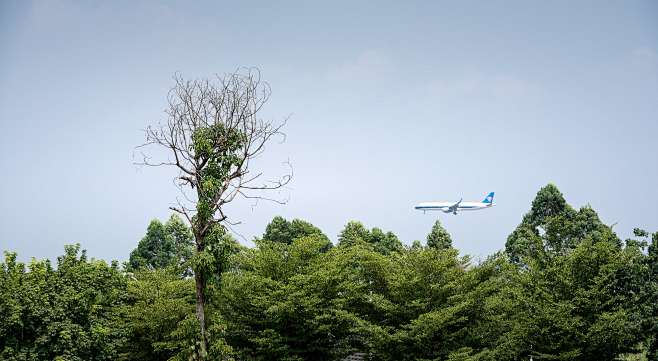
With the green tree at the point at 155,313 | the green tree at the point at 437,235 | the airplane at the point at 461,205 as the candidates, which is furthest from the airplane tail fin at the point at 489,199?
the green tree at the point at 155,313

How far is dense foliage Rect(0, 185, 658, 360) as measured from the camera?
19.1 m

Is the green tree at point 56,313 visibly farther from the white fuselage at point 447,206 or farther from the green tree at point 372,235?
the white fuselage at point 447,206

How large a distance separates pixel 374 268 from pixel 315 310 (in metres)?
3.07

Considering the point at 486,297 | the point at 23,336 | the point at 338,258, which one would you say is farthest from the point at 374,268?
the point at 23,336


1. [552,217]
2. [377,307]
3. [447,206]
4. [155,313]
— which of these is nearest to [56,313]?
[155,313]

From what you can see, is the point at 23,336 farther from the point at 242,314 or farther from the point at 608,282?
the point at 608,282

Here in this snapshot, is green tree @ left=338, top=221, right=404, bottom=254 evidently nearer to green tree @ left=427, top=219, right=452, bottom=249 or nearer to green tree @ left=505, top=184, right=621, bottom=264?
green tree @ left=427, top=219, right=452, bottom=249

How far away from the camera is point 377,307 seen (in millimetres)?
19875

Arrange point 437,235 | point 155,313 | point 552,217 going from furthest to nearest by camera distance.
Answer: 1. point 437,235
2. point 552,217
3. point 155,313

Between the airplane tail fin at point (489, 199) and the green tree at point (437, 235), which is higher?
the airplane tail fin at point (489, 199)

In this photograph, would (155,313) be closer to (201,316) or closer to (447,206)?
(201,316)

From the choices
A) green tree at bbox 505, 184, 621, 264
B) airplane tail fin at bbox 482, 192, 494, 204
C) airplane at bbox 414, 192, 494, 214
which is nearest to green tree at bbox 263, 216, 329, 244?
green tree at bbox 505, 184, 621, 264

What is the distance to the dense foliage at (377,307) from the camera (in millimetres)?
19078

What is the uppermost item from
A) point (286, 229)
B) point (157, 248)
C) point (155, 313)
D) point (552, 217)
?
point (286, 229)
